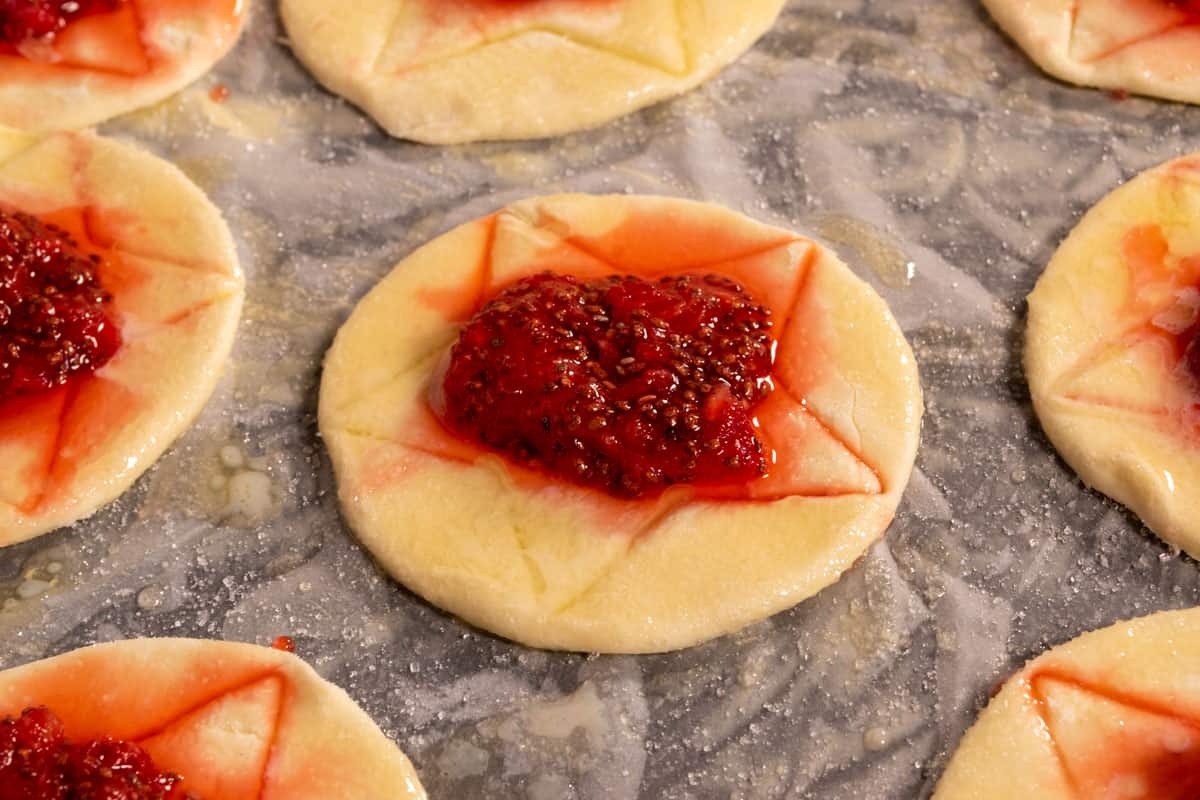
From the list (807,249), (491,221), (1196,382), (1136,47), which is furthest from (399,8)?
(1196,382)

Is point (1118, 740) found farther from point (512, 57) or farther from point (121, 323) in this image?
point (121, 323)

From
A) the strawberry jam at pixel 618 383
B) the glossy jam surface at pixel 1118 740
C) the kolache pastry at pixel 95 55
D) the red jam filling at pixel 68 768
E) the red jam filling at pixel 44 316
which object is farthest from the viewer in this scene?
the kolache pastry at pixel 95 55

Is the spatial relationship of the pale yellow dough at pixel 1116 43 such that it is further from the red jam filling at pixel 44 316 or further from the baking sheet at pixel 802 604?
the red jam filling at pixel 44 316

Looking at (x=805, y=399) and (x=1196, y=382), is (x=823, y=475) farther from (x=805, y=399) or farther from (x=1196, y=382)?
(x=1196, y=382)

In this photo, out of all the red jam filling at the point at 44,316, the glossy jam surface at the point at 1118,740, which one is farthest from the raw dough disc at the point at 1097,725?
the red jam filling at the point at 44,316

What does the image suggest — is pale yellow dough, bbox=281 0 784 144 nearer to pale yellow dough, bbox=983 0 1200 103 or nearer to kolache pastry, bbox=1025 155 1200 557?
pale yellow dough, bbox=983 0 1200 103
